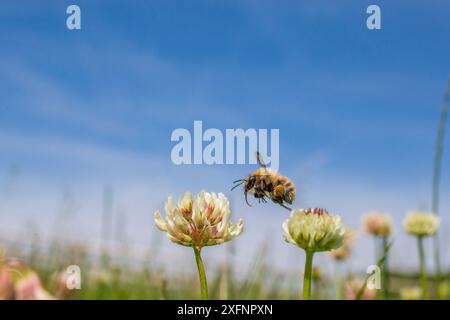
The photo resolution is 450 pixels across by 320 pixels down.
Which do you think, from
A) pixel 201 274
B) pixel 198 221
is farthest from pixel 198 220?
pixel 201 274

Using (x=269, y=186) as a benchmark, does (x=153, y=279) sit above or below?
below

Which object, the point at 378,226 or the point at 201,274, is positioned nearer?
the point at 201,274

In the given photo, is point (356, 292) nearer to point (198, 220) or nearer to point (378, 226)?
point (378, 226)

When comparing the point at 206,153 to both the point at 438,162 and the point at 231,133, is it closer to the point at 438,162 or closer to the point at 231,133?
the point at 231,133

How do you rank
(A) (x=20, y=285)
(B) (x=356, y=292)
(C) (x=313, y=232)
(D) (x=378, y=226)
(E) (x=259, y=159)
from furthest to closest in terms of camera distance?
1. (D) (x=378, y=226)
2. (B) (x=356, y=292)
3. (E) (x=259, y=159)
4. (C) (x=313, y=232)
5. (A) (x=20, y=285)

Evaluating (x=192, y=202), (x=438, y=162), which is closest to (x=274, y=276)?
(x=438, y=162)
